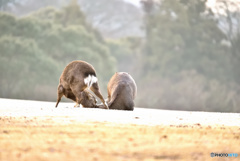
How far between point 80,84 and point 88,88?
0.39 m

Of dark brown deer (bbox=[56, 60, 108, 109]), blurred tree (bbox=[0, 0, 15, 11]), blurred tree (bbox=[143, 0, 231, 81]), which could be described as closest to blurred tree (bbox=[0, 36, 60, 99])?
blurred tree (bbox=[143, 0, 231, 81])

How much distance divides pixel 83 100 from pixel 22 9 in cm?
4495

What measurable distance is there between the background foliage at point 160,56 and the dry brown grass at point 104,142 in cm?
2401

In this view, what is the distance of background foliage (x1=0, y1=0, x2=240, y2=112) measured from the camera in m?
30.6

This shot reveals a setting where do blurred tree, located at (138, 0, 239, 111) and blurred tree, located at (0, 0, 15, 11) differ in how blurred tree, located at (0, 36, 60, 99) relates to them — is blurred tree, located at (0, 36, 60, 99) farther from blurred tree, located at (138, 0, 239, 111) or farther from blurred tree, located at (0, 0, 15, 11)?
blurred tree, located at (0, 0, 15, 11)

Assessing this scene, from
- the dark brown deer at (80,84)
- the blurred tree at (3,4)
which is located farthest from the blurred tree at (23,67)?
the dark brown deer at (80,84)

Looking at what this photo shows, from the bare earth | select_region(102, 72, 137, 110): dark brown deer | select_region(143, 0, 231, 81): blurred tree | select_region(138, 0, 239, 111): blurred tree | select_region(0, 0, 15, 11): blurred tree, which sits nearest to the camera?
the bare earth

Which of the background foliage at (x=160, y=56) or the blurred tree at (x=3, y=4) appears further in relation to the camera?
the blurred tree at (x=3, y=4)

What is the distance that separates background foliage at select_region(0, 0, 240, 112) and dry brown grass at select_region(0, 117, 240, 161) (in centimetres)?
2401

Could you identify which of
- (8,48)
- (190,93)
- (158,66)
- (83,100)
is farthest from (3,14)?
(83,100)

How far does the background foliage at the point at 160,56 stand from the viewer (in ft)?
100

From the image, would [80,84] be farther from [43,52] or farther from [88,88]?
[43,52]

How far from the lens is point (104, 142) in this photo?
14.2 ft

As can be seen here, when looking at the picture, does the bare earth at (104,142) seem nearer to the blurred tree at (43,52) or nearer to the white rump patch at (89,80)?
the white rump patch at (89,80)
